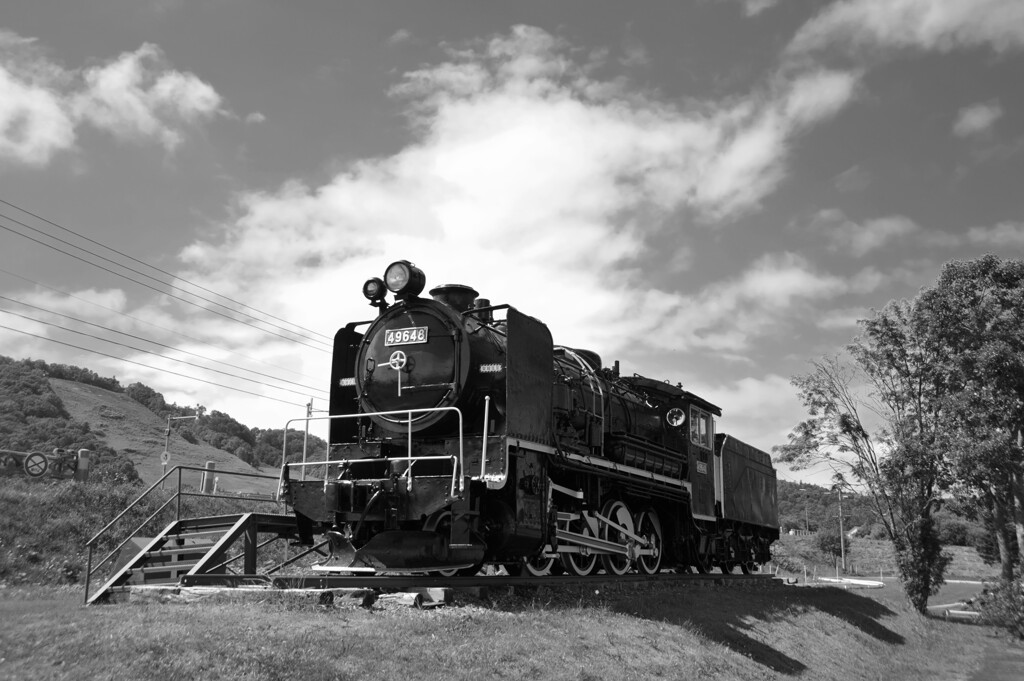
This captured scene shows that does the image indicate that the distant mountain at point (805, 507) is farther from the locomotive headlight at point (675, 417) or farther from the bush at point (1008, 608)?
the locomotive headlight at point (675, 417)

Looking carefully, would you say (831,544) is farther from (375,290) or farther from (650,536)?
(375,290)

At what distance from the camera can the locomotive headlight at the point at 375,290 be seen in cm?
1207

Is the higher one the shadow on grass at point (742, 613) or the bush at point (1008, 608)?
the shadow on grass at point (742, 613)

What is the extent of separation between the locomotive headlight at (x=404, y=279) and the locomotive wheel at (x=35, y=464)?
1414cm

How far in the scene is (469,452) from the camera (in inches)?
414

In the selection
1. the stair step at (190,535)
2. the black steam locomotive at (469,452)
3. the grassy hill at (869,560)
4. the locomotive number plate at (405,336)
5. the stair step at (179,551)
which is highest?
the locomotive number plate at (405,336)

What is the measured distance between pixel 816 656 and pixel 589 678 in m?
7.71

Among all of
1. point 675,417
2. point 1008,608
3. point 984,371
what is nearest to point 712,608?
point 675,417

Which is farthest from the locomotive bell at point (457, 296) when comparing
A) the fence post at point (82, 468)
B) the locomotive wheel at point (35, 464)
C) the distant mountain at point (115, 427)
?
the distant mountain at point (115, 427)

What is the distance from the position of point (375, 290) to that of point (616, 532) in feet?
19.7

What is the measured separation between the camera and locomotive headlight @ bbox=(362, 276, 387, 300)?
1207 centimetres

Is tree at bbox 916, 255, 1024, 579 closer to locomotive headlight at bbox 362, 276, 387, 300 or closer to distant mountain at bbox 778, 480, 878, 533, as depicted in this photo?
locomotive headlight at bbox 362, 276, 387, 300

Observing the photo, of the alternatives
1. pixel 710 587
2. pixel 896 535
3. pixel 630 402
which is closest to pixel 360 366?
pixel 630 402

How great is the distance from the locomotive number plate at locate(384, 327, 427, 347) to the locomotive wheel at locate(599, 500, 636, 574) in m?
4.46
